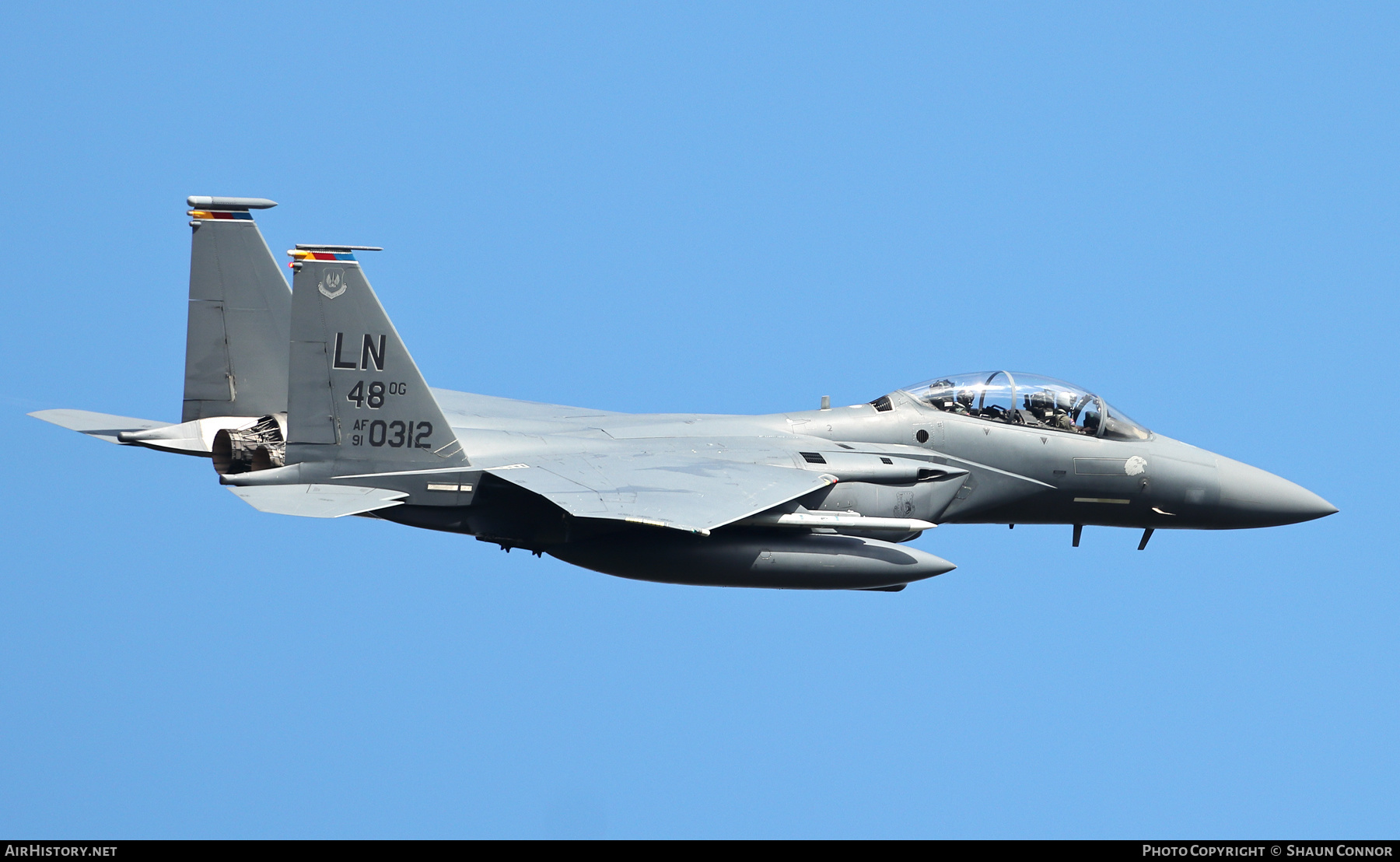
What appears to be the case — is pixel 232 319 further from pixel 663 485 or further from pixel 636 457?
pixel 663 485

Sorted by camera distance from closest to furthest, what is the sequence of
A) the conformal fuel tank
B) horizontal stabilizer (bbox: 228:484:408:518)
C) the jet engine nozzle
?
horizontal stabilizer (bbox: 228:484:408:518) → the conformal fuel tank → the jet engine nozzle

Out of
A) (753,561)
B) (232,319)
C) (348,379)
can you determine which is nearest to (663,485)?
(753,561)

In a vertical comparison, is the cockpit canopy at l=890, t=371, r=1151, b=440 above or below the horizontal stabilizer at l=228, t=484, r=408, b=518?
above

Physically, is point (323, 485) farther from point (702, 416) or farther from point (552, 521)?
point (702, 416)

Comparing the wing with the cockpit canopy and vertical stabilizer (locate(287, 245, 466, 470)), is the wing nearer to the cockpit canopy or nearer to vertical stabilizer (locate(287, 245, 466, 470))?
vertical stabilizer (locate(287, 245, 466, 470))

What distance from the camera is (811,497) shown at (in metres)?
18.7

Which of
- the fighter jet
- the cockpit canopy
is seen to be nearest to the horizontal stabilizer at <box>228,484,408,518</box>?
the fighter jet

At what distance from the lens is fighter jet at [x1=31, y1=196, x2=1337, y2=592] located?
16.8 metres

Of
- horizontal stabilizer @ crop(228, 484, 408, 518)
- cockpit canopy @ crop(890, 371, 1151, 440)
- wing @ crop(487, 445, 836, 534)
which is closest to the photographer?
horizontal stabilizer @ crop(228, 484, 408, 518)

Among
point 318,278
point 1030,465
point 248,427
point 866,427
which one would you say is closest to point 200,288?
point 248,427

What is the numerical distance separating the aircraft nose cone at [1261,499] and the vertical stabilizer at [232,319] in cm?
1091

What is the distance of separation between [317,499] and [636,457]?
3555 mm

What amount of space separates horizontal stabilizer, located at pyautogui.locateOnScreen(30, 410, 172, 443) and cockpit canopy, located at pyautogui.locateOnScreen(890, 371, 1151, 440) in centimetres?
871

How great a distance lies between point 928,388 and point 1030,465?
1.46 metres
